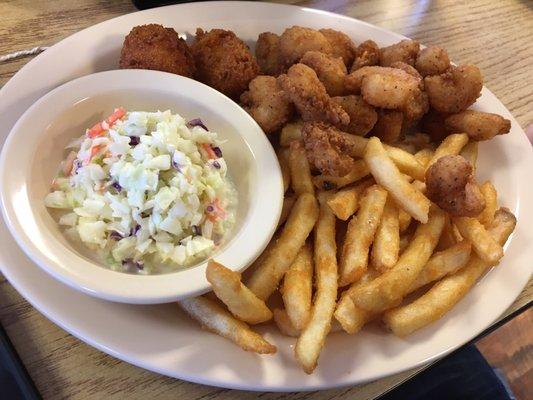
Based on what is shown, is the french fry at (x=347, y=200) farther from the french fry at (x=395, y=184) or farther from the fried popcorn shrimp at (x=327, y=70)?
the fried popcorn shrimp at (x=327, y=70)

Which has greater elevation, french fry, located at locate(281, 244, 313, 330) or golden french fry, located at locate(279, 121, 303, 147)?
golden french fry, located at locate(279, 121, 303, 147)

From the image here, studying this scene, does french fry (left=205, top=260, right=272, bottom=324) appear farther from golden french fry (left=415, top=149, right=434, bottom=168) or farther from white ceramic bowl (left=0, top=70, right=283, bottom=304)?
golden french fry (left=415, top=149, right=434, bottom=168)

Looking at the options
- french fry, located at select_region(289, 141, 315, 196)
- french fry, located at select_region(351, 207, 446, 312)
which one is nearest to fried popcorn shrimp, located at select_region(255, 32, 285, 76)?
french fry, located at select_region(289, 141, 315, 196)

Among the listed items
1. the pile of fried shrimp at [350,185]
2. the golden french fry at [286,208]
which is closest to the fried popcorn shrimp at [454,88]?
the pile of fried shrimp at [350,185]

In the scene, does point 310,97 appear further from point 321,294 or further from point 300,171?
point 321,294

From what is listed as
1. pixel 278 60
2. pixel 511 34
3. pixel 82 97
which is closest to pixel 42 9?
pixel 82 97
